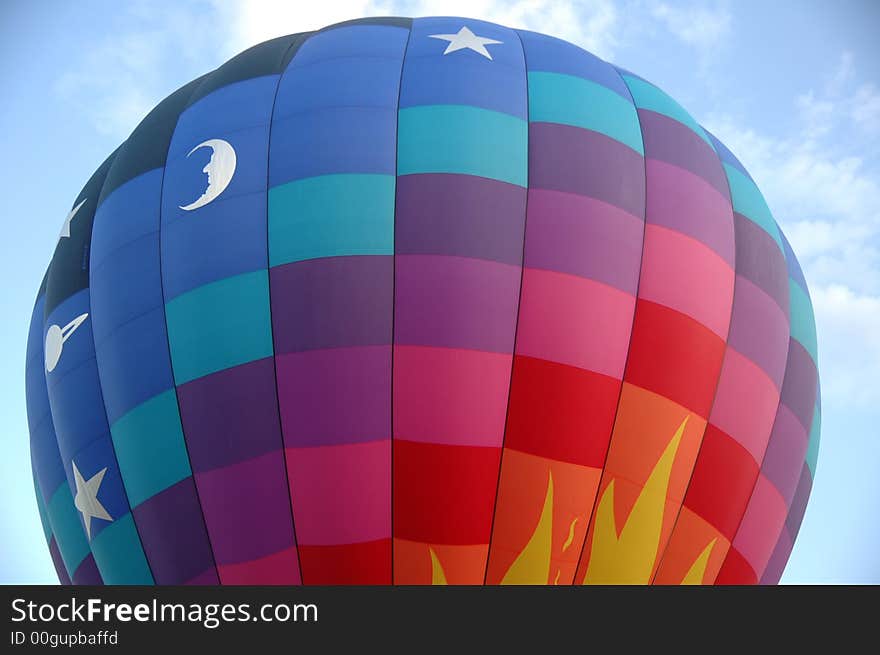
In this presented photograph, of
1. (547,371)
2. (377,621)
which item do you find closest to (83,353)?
(547,371)

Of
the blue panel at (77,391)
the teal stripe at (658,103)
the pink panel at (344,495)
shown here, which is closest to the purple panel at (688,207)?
the teal stripe at (658,103)

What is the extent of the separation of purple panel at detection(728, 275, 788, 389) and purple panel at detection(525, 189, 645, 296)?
0.79 metres

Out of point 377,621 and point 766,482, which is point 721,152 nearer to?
point 766,482

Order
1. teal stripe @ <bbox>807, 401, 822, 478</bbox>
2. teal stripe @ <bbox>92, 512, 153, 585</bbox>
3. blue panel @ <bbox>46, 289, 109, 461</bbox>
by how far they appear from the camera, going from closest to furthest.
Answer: teal stripe @ <bbox>92, 512, 153, 585</bbox> → blue panel @ <bbox>46, 289, 109, 461</bbox> → teal stripe @ <bbox>807, 401, 822, 478</bbox>

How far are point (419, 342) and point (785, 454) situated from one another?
8.58ft

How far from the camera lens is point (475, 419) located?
6.41 metres

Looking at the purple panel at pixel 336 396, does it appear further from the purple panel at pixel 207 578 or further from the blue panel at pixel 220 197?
the purple panel at pixel 207 578

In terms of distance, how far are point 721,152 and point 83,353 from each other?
4.29 metres

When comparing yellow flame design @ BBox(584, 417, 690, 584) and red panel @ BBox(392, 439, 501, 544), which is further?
yellow flame design @ BBox(584, 417, 690, 584)

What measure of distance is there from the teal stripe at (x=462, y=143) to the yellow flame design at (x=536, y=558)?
1.89 meters

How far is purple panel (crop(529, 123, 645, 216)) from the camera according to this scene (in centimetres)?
698

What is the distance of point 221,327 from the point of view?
21.8 feet

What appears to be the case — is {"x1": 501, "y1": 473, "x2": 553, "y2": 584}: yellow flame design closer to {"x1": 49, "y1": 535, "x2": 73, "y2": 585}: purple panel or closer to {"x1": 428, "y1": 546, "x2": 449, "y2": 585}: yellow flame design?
{"x1": 428, "y1": 546, "x2": 449, "y2": 585}: yellow flame design

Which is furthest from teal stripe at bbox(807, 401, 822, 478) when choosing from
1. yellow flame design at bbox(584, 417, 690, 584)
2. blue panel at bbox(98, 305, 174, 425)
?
blue panel at bbox(98, 305, 174, 425)
